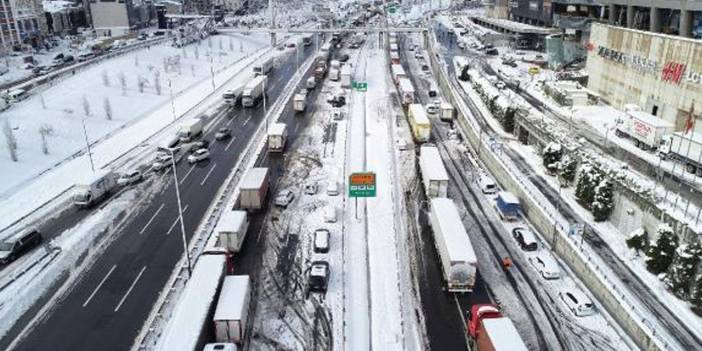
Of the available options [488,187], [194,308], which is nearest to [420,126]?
[488,187]

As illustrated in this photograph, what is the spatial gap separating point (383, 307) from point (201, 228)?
18.1 meters

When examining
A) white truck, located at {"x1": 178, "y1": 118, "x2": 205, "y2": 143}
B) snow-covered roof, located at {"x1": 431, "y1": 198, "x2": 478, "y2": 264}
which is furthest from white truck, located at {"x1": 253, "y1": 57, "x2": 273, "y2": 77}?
snow-covered roof, located at {"x1": 431, "y1": 198, "x2": 478, "y2": 264}

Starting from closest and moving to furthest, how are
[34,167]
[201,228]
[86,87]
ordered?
[201,228] < [34,167] < [86,87]

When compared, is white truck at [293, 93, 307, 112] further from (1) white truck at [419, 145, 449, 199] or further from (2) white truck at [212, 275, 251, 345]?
(2) white truck at [212, 275, 251, 345]

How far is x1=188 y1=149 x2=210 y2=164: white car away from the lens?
5712 centimetres

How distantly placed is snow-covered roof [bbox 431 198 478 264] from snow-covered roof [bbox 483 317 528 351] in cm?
640

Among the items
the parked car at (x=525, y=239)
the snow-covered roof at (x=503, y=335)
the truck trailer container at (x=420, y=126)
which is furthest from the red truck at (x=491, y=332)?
the truck trailer container at (x=420, y=126)

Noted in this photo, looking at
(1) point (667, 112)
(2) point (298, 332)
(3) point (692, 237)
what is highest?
(1) point (667, 112)

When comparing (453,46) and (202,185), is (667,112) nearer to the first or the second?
(202,185)

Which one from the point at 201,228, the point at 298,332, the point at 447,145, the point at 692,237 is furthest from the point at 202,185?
the point at 692,237

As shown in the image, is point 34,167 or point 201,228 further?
point 34,167

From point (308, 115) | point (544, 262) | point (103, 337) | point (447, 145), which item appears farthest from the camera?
point (308, 115)

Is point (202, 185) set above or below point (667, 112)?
below

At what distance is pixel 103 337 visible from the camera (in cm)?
3036
